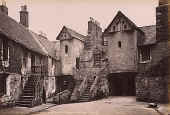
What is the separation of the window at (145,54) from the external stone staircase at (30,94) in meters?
9.06

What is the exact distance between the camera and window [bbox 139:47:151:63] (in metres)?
22.4

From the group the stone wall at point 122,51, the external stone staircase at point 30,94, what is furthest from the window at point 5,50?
the stone wall at point 122,51

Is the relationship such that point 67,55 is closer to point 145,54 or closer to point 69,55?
point 69,55

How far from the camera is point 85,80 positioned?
80.9 ft

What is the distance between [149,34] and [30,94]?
12.1m

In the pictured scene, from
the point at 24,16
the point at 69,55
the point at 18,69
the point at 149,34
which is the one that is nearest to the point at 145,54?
the point at 149,34

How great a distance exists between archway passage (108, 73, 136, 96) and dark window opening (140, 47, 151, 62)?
2.94 m

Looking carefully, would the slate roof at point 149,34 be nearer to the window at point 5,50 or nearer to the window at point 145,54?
the window at point 145,54

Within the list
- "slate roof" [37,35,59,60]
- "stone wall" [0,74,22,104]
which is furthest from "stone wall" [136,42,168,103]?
"slate roof" [37,35,59,60]

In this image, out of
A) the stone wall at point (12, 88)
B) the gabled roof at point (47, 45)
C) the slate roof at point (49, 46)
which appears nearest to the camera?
the stone wall at point (12, 88)

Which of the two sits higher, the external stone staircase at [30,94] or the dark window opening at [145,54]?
the dark window opening at [145,54]

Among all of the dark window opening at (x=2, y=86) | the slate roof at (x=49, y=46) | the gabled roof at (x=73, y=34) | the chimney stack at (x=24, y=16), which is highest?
the chimney stack at (x=24, y=16)

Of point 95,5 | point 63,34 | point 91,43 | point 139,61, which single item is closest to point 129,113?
point 95,5

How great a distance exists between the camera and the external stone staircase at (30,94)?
62.8ft
